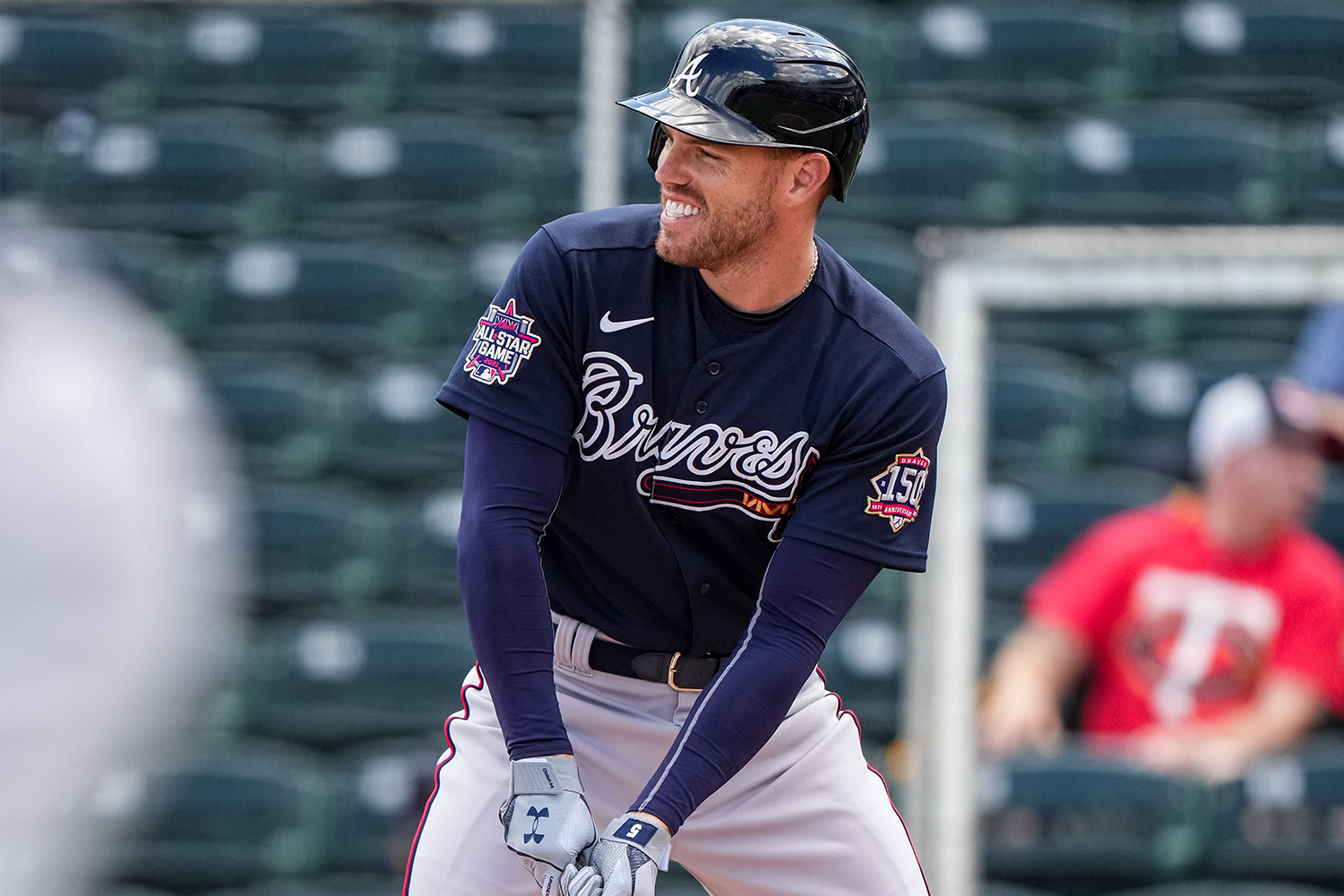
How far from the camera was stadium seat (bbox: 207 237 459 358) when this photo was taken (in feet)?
17.2

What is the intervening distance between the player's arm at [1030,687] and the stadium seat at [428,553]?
1591mm

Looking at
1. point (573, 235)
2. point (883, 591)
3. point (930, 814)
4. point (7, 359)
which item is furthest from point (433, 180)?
point (573, 235)

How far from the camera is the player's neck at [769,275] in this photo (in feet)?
6.95

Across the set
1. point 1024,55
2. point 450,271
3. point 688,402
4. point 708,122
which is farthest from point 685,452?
point 1024,55

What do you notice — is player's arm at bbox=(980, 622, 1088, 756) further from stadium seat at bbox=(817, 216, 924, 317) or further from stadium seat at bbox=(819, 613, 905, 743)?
stadium seat at bbox=(817, 216, 924, 317)

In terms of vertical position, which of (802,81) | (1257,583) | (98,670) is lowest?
(98,670)

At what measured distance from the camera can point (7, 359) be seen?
434cm

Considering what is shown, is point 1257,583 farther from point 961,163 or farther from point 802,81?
point 802,81

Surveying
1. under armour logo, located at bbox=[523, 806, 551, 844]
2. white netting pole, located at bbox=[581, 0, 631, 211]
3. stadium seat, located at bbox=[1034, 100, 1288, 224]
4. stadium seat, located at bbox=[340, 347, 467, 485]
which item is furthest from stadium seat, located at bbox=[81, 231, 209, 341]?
under armour logo, located at bbox=[523, 806, 551, 844]

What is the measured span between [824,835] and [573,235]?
0.85 m

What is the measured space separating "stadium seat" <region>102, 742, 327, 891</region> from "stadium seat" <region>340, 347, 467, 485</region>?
96cm

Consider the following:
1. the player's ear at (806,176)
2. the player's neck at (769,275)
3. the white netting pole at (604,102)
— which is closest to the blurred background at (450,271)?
the white netting pole at (604,102)

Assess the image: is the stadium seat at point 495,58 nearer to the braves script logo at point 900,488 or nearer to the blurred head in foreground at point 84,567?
the blurred head in foreground at point 84,567

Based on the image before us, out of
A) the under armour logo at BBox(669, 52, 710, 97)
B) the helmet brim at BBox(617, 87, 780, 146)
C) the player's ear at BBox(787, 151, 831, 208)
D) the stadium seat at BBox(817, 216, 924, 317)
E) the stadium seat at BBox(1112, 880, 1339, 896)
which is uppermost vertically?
the under armour logo at BBox(669, 52, 710, 97)
